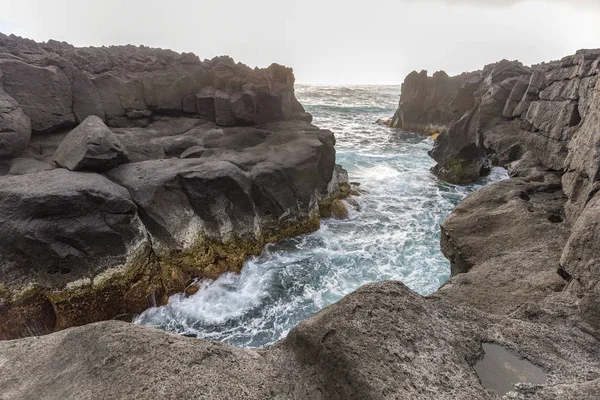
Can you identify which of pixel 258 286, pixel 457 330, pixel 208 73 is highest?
pixel 208 73

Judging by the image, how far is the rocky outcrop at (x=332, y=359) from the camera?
332 centimetres

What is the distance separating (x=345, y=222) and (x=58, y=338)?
15879 mm

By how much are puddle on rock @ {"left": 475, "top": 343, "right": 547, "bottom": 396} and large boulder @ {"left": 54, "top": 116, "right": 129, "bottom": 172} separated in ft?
44.3

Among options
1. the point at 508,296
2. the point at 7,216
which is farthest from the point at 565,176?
the point at 7,216

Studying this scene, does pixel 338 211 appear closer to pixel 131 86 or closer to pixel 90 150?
A: pixel 90 150

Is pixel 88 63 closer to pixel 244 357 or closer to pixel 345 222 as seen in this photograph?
pixel 345 222

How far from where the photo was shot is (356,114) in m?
73.6

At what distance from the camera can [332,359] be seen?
3533mm

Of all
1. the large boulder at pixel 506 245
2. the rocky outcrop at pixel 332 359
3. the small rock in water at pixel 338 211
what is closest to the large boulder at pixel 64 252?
the rocky outcrop at pixel 332 359

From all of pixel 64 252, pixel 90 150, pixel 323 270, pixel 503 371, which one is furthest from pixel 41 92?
pixel 503 371

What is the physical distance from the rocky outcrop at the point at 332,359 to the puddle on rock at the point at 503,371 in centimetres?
8

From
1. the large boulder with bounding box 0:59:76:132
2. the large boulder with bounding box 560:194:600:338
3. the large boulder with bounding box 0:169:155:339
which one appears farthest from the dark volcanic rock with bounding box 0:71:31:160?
the large boulder with bounding box 560:194:600:338

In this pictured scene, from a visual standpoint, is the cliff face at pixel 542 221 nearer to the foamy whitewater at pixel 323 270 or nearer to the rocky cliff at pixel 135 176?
the foamy whitewater at pixel 323 270

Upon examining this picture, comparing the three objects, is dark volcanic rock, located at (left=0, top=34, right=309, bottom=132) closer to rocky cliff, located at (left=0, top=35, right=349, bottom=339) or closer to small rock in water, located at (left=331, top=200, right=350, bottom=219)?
rocky cliff, located at (left=0, top=35, right=349, bottom=339)
